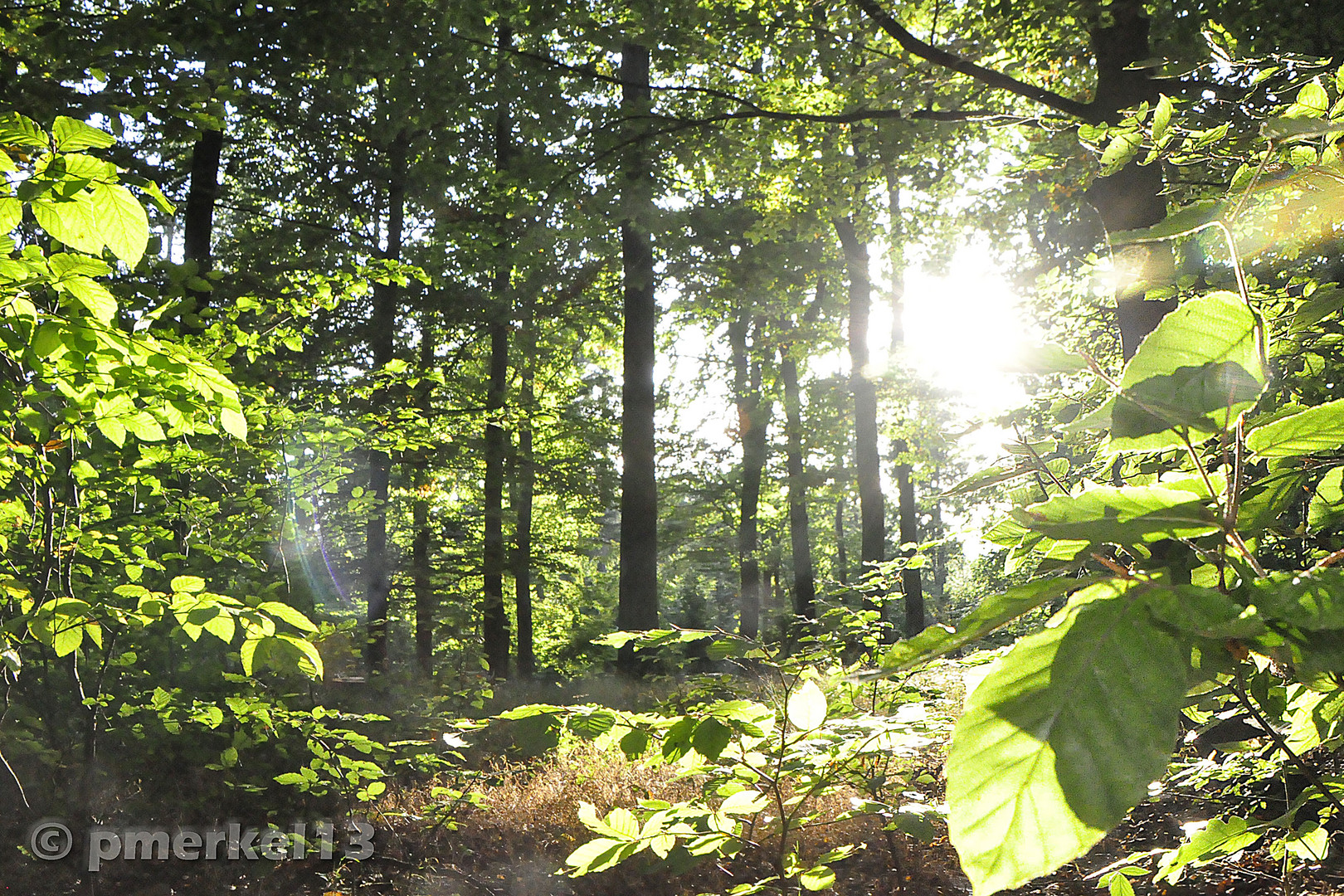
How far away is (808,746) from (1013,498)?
0.96 metres

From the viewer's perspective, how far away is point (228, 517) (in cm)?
434

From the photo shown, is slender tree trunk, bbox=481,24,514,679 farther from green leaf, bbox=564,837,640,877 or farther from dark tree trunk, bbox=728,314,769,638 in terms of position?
green leaf, bbox=564,837,640,877

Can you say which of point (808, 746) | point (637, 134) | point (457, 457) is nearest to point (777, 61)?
point (637, 134)

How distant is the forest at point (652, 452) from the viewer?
0.52 m

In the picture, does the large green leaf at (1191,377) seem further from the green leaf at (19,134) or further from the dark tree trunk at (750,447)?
the dark tree trunk at (750,447)

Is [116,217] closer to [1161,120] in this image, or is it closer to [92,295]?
[92,295]

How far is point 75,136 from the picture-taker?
5.78 feet

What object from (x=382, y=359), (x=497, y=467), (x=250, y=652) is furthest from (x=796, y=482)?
(x=250, y=652)

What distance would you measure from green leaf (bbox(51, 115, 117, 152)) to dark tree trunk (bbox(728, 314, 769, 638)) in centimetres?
1907

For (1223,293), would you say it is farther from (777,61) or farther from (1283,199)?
(777,61)

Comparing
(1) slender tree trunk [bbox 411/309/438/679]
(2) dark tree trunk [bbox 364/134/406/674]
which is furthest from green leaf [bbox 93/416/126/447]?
(2) dark tree trunk [bbox 364/134/406/674]

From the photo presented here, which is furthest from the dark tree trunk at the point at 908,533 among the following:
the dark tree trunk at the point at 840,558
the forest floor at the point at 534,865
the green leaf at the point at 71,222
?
the green leaf at the point at 71,222

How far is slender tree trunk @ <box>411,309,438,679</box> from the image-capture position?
1177 cm

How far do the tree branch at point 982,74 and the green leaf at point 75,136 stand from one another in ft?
15.0
